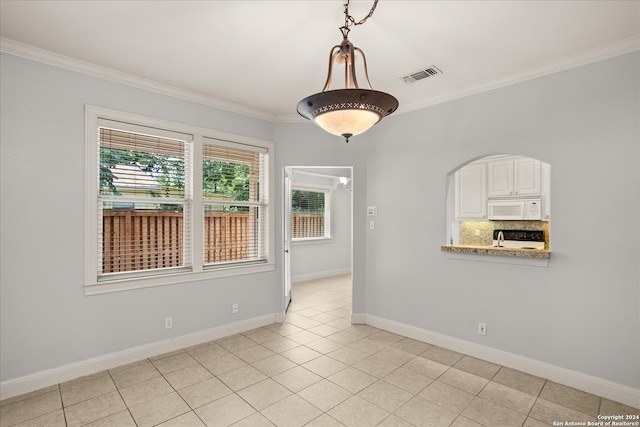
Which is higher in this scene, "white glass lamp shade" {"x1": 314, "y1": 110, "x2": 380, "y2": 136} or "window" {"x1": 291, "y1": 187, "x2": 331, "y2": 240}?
"white glass lamp shade" {"x1": 314, "y1": 110, "x2": 380, "y2": 136}

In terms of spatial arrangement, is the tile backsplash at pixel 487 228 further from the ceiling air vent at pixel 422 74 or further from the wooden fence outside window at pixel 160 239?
the wooden fence outside window at pixel 160 239

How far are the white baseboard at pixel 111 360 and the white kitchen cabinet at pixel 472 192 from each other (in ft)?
13.0

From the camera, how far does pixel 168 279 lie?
3506mm

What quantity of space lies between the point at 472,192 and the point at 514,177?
682 millimetres

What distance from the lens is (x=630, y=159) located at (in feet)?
8.30

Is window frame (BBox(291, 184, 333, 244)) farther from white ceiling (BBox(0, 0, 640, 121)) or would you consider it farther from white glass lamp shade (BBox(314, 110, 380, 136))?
white glass lamp shade (BBox(314, 110, 380, 136))

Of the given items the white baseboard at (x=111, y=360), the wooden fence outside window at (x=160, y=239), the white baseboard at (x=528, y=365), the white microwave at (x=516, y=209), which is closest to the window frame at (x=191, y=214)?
the wooden fence outside window at (x=160, y=239)

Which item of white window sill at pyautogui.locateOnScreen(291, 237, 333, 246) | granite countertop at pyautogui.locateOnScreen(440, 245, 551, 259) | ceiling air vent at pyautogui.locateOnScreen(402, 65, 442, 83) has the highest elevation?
ceiling air vent at pyautogui.locateOnScreen(402, 65, 442, 83)

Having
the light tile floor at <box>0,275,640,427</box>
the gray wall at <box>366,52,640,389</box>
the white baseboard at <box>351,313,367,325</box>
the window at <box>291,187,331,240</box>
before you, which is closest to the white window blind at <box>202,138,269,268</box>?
the light tile floor at <box>0,275,640,427</box>

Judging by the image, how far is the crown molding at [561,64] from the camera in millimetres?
2537

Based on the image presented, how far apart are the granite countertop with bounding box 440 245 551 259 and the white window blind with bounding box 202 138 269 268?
2303 mm

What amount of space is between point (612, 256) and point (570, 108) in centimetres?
126

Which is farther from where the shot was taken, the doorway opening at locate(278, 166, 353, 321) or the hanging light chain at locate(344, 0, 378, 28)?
the doorway opening at locate(278, 166, 353, 321)

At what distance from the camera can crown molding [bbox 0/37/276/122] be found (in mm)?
2641
